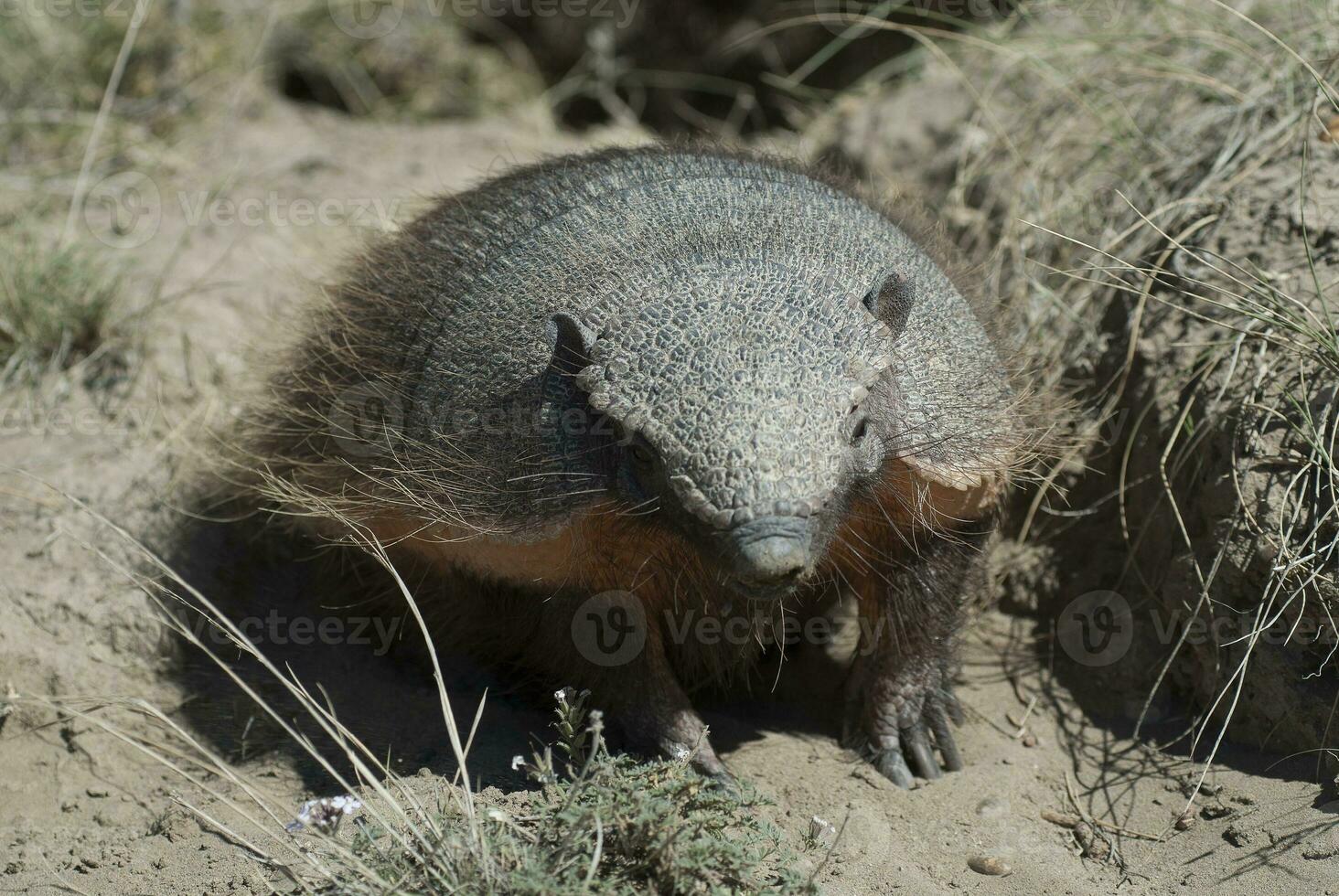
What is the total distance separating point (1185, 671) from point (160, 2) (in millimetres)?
7850

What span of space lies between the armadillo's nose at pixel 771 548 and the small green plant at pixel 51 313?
4439mm

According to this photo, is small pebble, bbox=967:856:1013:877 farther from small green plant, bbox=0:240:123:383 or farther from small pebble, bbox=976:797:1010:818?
small green plant, bbox=0:240:123:383

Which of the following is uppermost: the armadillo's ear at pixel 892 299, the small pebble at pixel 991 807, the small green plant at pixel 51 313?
the armadillo's ear at pixel 892 299

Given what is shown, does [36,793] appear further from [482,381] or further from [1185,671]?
[1185,671]

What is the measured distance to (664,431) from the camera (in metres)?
3.64

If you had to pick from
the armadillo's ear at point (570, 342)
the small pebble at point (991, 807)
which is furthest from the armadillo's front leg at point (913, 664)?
the armadillo's ear at point (570, 342)

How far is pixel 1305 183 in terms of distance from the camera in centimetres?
527

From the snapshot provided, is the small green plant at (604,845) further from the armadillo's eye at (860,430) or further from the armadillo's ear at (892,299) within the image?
the armadillo's ear at (892,299)

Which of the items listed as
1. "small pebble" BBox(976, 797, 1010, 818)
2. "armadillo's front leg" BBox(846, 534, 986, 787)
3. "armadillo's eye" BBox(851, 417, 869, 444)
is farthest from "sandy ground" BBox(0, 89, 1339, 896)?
"armadillo's eye" BBox(851, 417, 869, 444)

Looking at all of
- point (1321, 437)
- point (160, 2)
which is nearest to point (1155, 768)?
point (1321, 437)

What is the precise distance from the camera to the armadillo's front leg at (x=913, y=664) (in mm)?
4758

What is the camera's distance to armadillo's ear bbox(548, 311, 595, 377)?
392 centimetres

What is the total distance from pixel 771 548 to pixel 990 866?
1.56 meters

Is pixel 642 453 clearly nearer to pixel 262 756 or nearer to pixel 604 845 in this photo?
pixel 604 845
